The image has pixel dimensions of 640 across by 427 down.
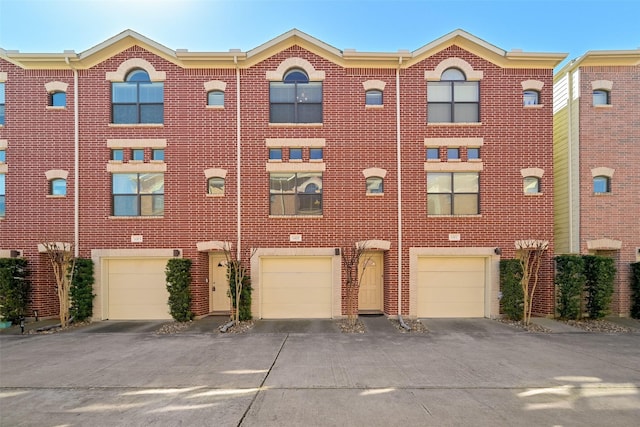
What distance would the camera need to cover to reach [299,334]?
372 inches

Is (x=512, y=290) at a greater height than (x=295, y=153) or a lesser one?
lesser

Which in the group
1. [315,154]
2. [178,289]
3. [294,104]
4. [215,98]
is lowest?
[178,289]

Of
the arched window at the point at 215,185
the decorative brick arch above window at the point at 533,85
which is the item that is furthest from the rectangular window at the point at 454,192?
the arched window at the point at 215,185

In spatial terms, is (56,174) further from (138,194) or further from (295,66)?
(295,66)

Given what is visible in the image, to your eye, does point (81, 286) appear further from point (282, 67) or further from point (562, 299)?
point (562, 299)

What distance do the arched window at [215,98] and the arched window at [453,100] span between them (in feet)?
25.2

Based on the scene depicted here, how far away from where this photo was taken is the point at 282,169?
37.4ft

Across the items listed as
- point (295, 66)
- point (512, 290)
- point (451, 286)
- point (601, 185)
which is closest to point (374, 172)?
point (295, 66)

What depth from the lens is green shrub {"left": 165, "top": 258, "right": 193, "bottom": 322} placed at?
34.7 ft

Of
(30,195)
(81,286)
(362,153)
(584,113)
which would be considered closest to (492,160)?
(584,113)

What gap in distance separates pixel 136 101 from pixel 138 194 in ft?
11.3

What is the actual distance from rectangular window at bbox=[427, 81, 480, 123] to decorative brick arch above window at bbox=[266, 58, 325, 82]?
4.17m

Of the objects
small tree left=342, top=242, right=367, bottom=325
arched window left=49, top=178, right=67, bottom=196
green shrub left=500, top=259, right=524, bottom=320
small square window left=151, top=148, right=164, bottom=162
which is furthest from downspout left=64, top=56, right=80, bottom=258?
green shrub left=500, top=259, right=524, bottom=320

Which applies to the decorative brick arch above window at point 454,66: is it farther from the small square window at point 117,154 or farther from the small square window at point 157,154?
the small square window at point 117,154
